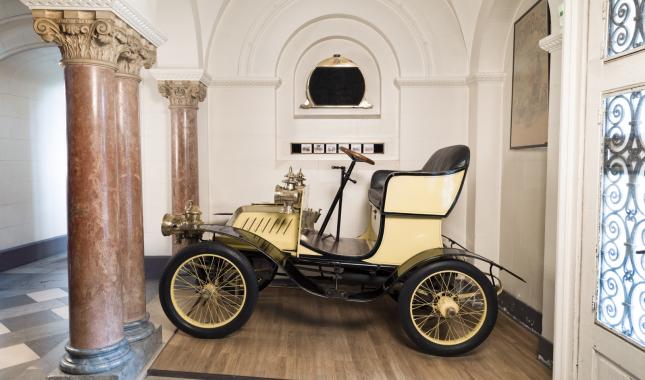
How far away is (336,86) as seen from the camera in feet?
17.5

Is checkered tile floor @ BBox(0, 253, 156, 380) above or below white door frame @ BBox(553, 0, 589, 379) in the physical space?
below

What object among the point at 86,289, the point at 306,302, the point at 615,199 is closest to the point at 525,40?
the point at 615,199

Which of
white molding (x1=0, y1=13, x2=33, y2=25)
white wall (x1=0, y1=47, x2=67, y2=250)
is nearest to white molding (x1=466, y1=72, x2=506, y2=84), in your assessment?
white molding (x1=0, y1=13, x2=33, y2=25)

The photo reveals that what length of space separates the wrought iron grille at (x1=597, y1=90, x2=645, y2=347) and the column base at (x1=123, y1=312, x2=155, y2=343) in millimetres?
3067

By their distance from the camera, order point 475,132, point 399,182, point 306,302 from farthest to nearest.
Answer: point 475,132
point 306,302
point 399,182

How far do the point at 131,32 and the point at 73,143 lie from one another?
88 centimetres

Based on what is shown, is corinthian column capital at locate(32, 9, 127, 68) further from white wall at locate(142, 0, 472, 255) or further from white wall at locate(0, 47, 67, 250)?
white wall at locate(0, 47, 67, 250)

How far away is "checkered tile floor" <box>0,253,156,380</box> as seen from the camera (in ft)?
9.95

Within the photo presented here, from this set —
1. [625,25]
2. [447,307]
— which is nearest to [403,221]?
[447,307]

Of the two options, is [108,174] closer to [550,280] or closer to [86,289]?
[86,289]

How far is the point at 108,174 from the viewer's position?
8.55 ft

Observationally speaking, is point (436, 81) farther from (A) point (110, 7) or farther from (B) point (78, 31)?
(B) point (78, 31)

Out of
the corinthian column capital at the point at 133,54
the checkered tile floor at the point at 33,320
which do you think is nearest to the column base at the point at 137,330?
the checkered tile floor at the point at 33,320

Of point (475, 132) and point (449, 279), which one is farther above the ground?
point (475, 132)
